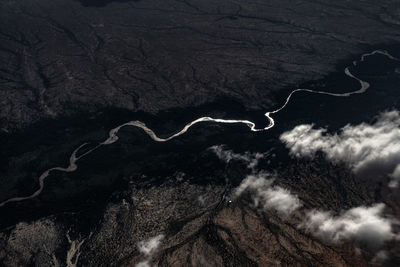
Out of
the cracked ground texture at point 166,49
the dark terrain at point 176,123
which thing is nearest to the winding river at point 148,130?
the dark terrain at point 176,123

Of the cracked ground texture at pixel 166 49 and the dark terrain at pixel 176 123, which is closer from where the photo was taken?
the dark terrain at pixel 176 123

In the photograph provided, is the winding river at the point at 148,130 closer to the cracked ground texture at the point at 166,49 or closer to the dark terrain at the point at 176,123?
the dark terrain at the point at 176,123

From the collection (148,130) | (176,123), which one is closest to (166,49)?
(176,123)

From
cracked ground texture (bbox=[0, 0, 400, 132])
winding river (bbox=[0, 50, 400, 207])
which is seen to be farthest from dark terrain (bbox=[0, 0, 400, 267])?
winding river (bbox=[0, 50, 400, 207])

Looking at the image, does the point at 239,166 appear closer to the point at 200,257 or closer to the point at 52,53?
the point at 200,257

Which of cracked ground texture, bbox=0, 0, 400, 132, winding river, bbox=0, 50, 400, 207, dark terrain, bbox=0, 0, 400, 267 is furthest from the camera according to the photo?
cracked ground texture, bbox=0, 0, 400, 132

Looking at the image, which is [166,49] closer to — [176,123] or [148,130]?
[176,123]

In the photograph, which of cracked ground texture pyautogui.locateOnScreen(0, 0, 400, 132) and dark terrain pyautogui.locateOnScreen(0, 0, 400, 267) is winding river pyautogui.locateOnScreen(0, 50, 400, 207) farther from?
cracked ground texture pyautogui.locateOnScreen(0, 0, 400, 132)

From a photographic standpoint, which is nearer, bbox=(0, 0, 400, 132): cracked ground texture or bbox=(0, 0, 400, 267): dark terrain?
bbox=(0, 0, 400, 267): dark terrain

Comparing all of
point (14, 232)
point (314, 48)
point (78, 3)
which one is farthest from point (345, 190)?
point (78, 3)
